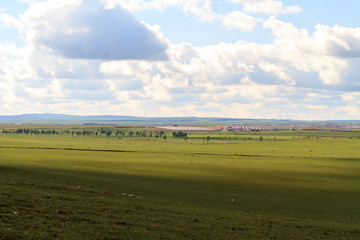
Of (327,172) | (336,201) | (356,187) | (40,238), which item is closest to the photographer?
(40,238)

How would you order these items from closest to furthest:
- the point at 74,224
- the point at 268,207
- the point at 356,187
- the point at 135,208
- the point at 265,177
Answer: the point at 74,224
the point at 135,208
the point at 268,207
the point at 356,187
the point at 265,177

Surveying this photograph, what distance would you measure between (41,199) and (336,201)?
32707 mm

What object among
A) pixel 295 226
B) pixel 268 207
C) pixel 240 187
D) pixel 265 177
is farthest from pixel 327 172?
pixel 295 226

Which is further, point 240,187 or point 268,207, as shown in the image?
point 240,187

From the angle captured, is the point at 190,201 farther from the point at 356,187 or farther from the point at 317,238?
the point at 356,187

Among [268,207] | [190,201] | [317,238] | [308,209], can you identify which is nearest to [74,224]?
[317,238]

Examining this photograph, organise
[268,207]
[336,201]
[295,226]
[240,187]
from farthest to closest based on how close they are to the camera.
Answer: [240,187] → [336,201] → [268,207] → [295,226]

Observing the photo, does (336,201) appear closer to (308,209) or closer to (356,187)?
(308,209)

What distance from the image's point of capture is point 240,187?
57.3 metres

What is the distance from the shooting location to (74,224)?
2525cm

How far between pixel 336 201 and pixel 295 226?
63.8 feet

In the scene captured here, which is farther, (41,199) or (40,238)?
(41,199)

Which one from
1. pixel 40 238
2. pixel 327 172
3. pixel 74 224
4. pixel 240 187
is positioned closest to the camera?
pixel 40 238

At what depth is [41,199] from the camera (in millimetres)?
31641
